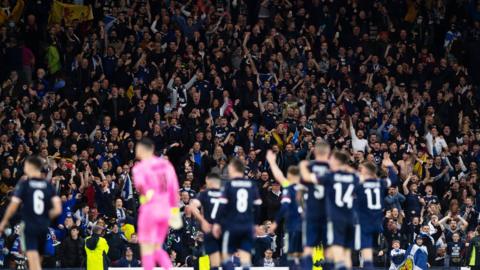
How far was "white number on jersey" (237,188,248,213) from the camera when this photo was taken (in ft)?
79.7

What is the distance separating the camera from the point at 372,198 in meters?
26.0

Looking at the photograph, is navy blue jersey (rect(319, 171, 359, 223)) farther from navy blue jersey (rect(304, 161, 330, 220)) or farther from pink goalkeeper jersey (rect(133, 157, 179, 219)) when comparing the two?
pink goalkeeper jersey (rect(133, 157, 179, 219))

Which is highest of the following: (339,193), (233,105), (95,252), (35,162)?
(233,105)

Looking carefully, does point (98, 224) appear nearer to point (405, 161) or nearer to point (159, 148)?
point (159, 148)

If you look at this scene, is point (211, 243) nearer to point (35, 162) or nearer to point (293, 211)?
point (293, 211)

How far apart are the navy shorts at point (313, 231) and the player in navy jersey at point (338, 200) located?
690 millimetres

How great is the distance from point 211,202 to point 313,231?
2098 mm

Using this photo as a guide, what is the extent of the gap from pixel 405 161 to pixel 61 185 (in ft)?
31.4

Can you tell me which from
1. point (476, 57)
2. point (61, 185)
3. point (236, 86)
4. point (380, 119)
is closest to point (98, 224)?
point (61, 185)

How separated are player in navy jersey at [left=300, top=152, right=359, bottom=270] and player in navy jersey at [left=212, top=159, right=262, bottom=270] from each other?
1.13 m

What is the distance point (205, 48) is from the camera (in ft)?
129

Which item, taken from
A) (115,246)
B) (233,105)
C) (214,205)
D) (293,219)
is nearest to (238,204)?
(214,205)

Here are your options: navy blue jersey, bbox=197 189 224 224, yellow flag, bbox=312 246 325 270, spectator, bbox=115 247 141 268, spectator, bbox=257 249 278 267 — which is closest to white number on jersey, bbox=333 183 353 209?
navy blue jersey, bbox=197 189 224 224

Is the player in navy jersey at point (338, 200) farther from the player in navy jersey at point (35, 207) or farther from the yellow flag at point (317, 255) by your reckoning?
the yellow flag at point (317, 255)
